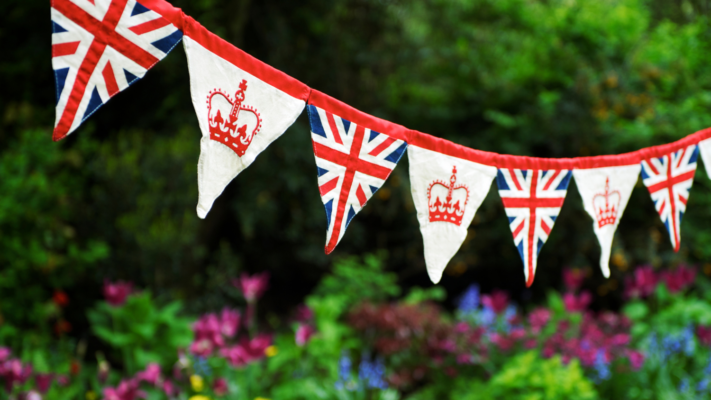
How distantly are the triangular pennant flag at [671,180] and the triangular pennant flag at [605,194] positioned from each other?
72mm

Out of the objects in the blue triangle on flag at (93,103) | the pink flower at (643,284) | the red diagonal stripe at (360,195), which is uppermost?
the blue triangle on flag at (93,103)

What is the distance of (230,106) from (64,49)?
36 cm

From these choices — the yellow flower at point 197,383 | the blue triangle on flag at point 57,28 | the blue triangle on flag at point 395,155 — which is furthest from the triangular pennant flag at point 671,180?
the yellow flower at point 197,383

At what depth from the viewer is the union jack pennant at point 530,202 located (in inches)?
60.7

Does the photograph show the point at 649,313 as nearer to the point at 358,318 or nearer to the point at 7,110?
the point at 358,318

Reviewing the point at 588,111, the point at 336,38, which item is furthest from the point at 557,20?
the point at 336,38

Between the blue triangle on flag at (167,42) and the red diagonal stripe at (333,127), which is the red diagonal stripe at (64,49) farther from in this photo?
the red diagonal stripe at (333,127)

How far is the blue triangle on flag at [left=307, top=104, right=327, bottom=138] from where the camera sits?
4.07 feet

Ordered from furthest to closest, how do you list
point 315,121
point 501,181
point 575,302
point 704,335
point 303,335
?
point 575,302
point 704,335
point 303,335
point 501,181
point 315,121

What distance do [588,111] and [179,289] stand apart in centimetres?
369

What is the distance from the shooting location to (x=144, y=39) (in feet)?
3.43

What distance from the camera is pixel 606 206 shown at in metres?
1.67

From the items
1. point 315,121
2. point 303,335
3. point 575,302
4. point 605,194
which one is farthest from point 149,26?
point 575,302

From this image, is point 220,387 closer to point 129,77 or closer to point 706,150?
point 129,77
